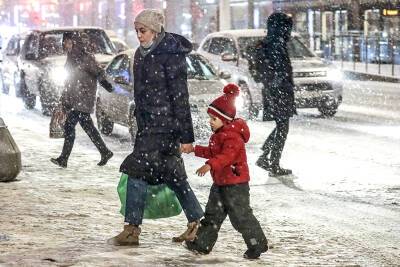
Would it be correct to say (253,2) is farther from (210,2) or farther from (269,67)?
(269,67)

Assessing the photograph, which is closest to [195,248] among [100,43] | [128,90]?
[128,90]

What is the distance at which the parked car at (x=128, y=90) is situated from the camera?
14969 mm

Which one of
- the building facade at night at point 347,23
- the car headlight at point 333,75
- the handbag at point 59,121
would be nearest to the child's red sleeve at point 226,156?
the handbag at point 59,121

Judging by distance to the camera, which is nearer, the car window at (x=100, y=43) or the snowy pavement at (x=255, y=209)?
the snowy pavement at (x=255, y=209)

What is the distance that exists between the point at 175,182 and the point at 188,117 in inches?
20.7

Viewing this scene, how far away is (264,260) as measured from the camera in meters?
6.97

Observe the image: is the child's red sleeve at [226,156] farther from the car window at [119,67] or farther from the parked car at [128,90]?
the car window at [119,67]

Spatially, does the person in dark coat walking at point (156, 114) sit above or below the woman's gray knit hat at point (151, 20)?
below

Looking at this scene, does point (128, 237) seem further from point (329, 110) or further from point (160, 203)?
point (329, 110)

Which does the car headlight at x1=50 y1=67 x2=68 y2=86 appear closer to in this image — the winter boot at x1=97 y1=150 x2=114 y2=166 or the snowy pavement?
the snowy pavement

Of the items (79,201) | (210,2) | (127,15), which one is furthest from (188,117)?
(127,15)

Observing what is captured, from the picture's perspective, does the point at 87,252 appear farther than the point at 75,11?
No

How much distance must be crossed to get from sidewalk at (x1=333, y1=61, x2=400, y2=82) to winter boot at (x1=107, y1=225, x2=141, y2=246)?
2369 centimetres

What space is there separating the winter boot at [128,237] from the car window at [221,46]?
13.0 m
